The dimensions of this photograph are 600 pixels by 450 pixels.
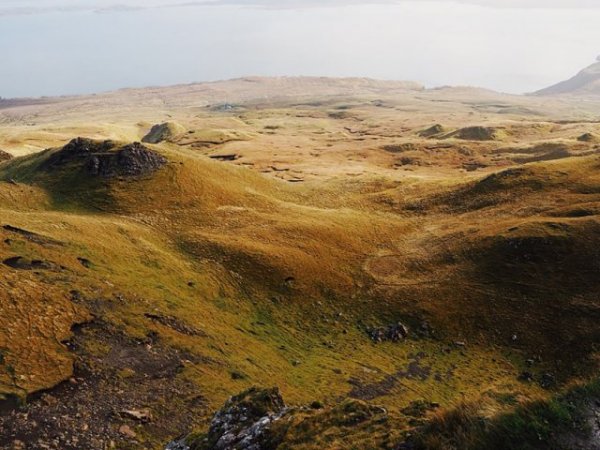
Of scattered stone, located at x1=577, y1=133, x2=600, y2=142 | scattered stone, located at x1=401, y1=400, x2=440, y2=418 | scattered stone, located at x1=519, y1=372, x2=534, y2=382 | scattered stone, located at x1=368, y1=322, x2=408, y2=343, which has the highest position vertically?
scattered stone, located at x1=577, y1=133, x2=600, y2=142

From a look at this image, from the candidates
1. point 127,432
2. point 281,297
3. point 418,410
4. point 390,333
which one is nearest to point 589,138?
point 390,333

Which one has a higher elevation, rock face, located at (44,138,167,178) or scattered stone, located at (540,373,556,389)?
rock face, located at (44,138,167,178)

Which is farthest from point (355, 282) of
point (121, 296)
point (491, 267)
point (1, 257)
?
point (1, 257)

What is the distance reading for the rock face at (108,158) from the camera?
80312mm

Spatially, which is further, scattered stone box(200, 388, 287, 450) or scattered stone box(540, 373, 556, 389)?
scattered stone box(540, 373, 556, 389)

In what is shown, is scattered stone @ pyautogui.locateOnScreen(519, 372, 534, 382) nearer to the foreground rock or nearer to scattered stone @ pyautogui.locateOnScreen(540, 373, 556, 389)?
scattered stone @ pyautogui.locateOnScreen(540, 373, 556, 389)

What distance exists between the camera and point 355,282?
190 feet

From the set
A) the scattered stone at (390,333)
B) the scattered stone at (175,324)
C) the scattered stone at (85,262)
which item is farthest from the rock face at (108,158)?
the scattered stone at (390,333)

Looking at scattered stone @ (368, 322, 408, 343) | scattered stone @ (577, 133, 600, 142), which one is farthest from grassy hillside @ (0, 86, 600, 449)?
scattered stone @ (577, 133, 600, 142)

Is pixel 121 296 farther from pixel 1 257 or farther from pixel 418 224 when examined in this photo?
pixel 418 224

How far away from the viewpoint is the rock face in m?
80.3

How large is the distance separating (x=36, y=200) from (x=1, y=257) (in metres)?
31.6

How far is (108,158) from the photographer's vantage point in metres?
82.2

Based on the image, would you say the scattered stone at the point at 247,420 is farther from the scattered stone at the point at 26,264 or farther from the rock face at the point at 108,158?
the rock face at the point at 108,158
